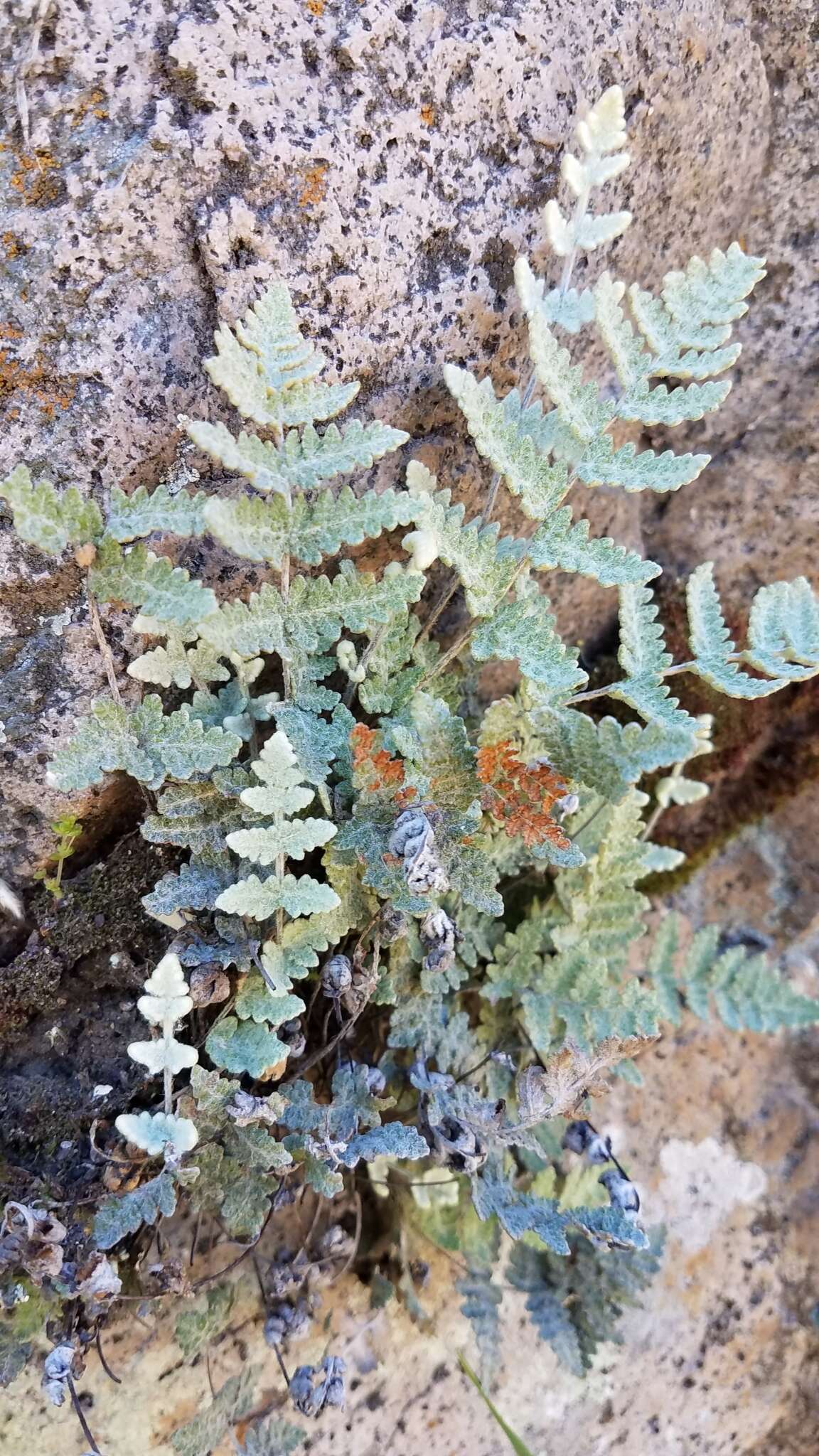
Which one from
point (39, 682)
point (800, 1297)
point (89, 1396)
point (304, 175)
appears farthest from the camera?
point (800, 1297)

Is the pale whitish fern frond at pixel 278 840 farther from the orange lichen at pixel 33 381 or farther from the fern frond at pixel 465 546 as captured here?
the orange lichen at pixel 33 381

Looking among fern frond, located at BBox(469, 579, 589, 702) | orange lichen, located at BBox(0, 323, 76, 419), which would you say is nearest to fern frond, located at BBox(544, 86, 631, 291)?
fern frond, located at BBox(469, 579, 589, 702)

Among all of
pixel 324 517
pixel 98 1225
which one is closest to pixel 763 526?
Result: pixel 324 517

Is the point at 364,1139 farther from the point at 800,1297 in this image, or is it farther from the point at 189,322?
the point at 800,1297

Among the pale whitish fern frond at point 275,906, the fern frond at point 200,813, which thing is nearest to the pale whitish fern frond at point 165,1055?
the pale whitish fern frond at point 275,906

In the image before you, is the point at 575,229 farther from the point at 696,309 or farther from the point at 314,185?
the point at 314,185
